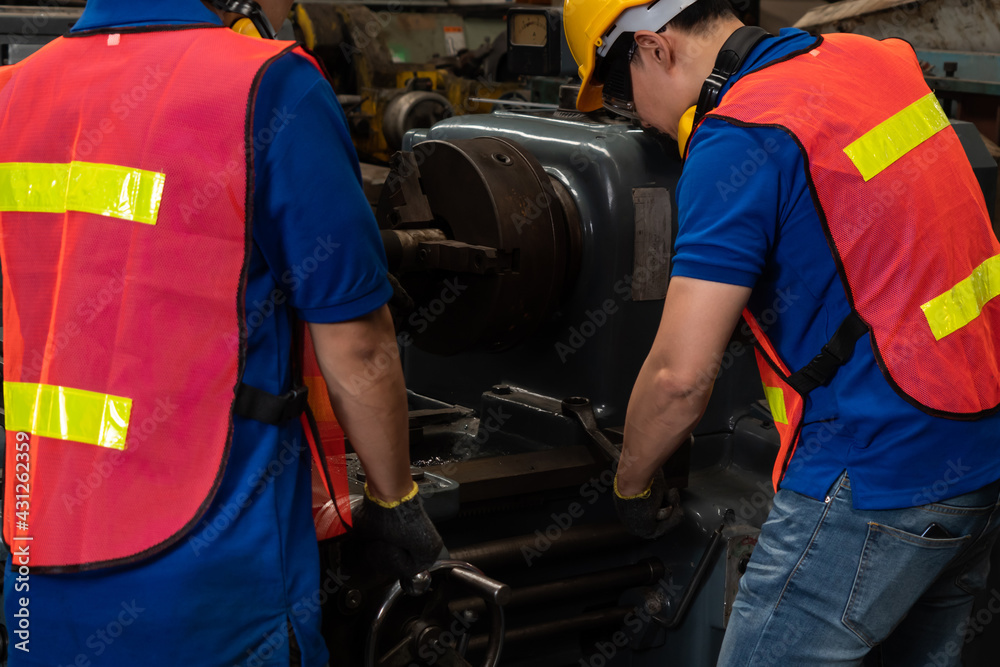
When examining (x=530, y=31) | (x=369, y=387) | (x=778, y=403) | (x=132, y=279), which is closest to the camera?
(x=132, y=279)

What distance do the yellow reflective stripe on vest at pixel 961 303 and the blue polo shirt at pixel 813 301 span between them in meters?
0.08

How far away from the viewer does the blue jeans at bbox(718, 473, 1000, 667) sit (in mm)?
1199

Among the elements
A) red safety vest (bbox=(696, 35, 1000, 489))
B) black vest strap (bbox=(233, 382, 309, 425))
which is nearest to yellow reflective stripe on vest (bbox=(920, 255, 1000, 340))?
red safety vest (bbox=(696, 35, 1000, 489))

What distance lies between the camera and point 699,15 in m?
1.34

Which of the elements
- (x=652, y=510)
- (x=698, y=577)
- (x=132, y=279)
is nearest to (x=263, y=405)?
(x=132, y=279)

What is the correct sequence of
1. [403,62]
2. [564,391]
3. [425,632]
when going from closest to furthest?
[425,632] → [564,391] → [403,62]

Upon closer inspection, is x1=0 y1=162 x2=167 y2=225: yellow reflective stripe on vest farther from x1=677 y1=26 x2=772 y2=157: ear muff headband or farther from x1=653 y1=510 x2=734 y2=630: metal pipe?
→ x1=653 y1=510 x2=734 y2=630: metal pipe

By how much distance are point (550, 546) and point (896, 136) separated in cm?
87

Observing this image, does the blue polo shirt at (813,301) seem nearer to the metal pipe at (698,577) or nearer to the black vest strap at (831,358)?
the black vest strap at (831,358)

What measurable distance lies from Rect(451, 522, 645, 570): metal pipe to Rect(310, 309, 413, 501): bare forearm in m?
0.51

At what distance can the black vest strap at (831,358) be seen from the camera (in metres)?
1.19

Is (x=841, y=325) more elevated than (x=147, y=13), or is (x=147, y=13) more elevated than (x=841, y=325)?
(x=147, y=13)

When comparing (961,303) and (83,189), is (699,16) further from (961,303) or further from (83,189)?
(83,189)

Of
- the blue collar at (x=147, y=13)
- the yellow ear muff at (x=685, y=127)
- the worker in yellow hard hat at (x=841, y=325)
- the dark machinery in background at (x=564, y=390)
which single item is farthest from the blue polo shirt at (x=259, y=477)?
the dark machinery in background at (x=564, y=390)
